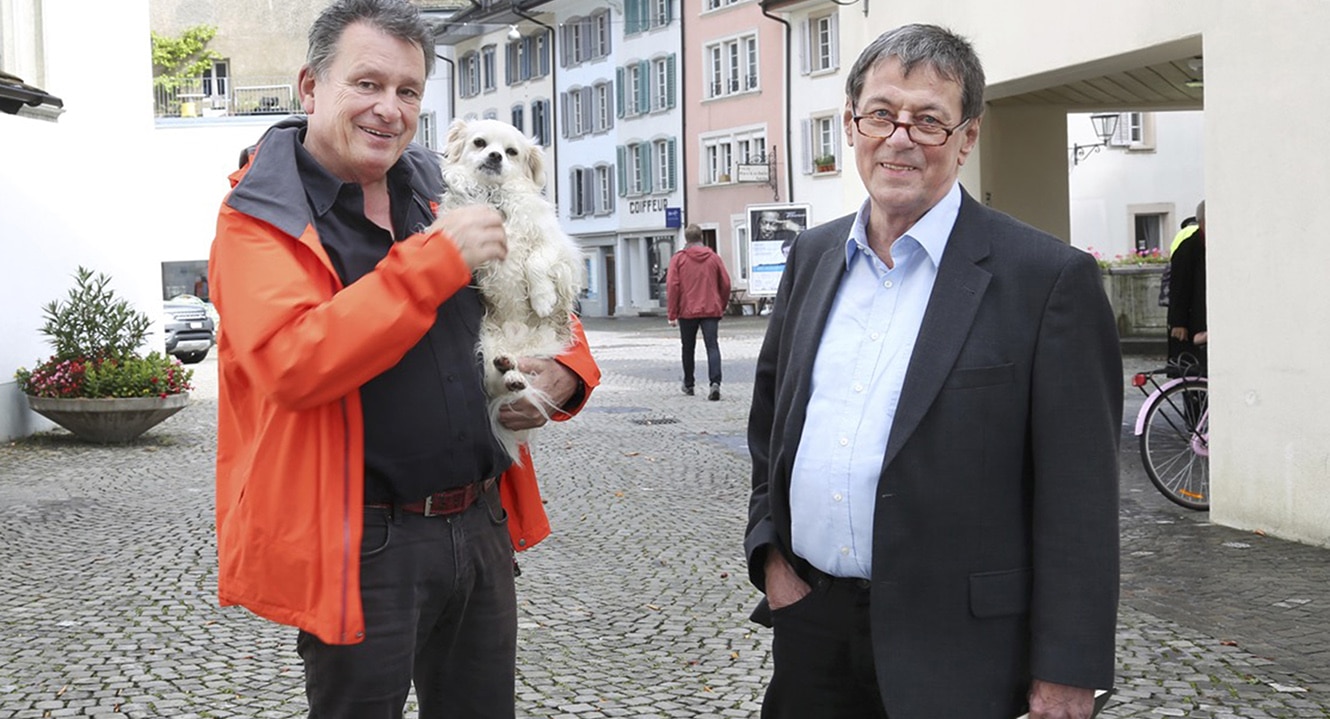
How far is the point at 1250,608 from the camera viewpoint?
290 inches

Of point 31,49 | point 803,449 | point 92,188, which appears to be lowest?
point 803,449

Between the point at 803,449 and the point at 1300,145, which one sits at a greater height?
the point at 1300,145

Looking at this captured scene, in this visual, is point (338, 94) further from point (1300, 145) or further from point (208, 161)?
point (208, 161)

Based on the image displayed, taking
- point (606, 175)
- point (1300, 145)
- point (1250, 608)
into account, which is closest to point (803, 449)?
point (1250, 608)

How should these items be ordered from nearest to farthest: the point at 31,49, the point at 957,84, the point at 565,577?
the point at 957,84 < the point at 565,577 < the point at 31,49

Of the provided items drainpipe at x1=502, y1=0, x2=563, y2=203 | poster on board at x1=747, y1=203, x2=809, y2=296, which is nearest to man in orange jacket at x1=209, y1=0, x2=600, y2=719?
poster on board at x1=747, y1=203, x2=809, y2=296

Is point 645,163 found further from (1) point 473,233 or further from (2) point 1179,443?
(1) point 473,233

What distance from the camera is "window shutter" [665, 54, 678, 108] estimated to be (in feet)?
179

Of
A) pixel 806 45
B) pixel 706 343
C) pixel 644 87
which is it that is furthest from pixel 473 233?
pixel 644 87

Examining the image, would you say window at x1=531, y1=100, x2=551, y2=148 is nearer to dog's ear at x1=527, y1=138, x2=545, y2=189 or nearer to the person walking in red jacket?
the person walking in red jacket

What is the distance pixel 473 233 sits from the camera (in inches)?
110

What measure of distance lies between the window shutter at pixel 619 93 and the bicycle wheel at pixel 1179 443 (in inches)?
1890

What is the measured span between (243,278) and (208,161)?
30.2 m

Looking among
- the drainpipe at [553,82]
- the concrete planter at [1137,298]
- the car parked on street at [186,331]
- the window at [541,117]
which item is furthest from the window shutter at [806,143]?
the concrete planter at [1137,298]
